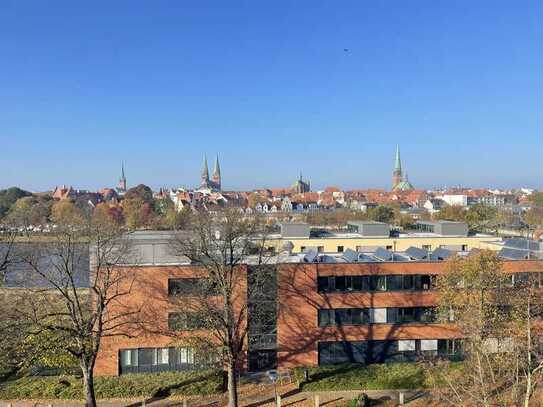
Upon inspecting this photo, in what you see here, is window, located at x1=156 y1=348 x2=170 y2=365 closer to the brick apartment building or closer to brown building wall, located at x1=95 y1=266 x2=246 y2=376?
the brick apartment building

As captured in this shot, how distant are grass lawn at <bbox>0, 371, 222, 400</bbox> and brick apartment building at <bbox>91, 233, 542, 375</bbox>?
1432mm

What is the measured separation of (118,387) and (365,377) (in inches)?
479

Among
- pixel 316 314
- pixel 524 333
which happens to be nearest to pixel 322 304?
pixel 316 314

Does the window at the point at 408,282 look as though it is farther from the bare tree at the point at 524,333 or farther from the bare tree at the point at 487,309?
the bare tree at the point at 524,333

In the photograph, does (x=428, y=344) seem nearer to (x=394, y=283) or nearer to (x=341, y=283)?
(x=394, y=283)

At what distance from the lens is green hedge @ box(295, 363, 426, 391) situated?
23953 millimetres

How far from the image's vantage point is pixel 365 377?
24719mm

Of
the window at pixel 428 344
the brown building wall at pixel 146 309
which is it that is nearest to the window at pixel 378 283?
the window at pixel 428 344

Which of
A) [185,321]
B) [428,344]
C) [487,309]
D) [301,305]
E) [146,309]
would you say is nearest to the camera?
[487,309]

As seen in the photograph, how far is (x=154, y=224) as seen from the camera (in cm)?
9319

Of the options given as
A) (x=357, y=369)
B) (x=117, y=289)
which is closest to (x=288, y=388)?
(x=357, y=369)

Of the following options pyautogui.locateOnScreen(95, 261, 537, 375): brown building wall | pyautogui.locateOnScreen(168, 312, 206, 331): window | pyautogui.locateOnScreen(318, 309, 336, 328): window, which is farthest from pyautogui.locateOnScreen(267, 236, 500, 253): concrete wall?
pyautogui.locateOnScreen(168, 312, 206, 331): window

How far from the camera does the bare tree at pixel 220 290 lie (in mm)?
21938

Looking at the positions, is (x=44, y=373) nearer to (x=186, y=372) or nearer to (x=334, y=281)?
(x=186, y=372)
